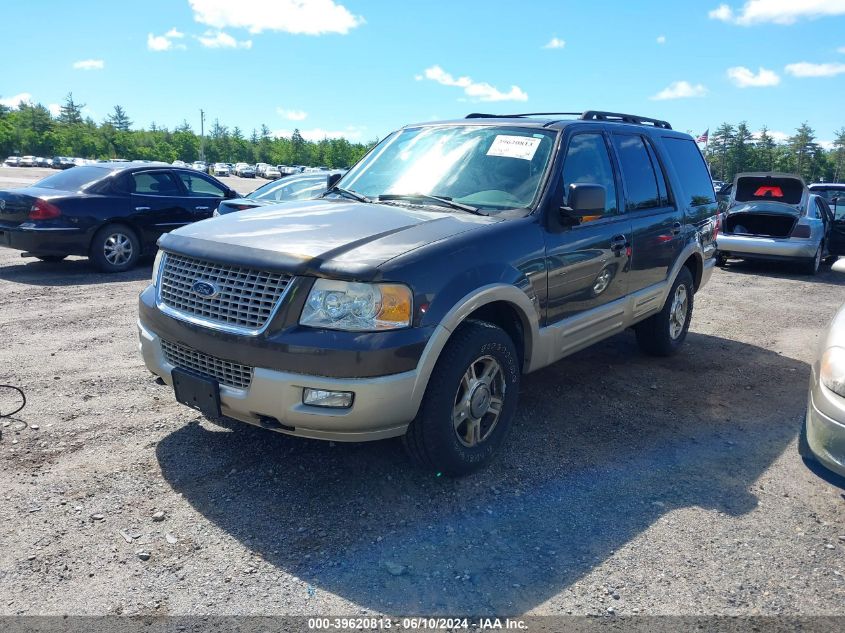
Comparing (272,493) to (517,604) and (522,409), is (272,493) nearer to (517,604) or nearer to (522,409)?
(517,604)

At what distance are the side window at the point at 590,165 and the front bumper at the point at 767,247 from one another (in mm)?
7516

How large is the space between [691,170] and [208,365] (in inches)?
195

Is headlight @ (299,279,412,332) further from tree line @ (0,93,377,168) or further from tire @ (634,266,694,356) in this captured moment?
tree line @ (0,93,377,168)

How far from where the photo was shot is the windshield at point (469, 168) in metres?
4.19

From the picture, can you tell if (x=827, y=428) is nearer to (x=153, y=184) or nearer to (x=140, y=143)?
(x=153, y=184)

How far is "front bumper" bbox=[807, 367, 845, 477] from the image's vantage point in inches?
127

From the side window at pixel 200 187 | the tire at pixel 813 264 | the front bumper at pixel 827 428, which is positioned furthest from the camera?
the tire at pixel 813 264

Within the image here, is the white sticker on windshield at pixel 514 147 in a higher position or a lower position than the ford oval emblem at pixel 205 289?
higher

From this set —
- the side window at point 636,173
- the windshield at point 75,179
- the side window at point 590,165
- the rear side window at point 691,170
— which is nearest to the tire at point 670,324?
the rear side window at point 691,170

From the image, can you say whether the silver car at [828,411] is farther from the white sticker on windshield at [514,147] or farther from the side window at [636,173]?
the white sticker on windshield at [514,147]

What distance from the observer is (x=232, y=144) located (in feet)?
409

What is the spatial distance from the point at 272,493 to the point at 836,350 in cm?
305

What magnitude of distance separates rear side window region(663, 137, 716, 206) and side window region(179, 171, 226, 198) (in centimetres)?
767

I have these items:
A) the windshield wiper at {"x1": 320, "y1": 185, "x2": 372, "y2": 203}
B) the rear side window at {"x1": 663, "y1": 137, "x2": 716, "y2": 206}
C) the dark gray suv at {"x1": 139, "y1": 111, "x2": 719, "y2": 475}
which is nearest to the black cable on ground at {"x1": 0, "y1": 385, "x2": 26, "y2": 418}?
the dark gray suv at {"x1": 139, "y1": 111, "x2": 719, "y2": 475}
